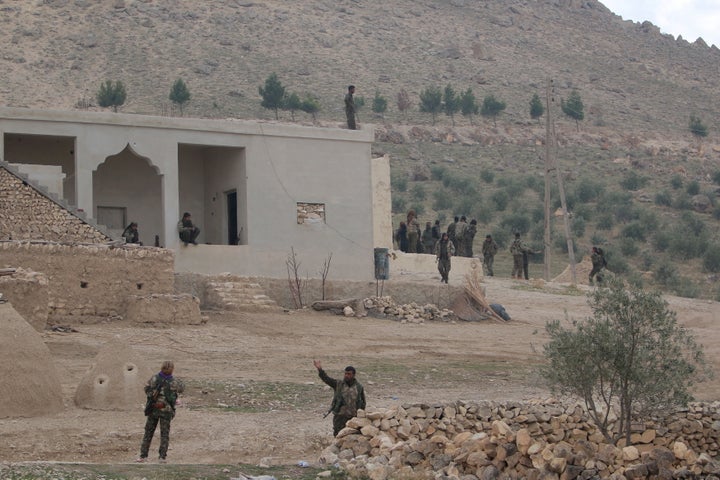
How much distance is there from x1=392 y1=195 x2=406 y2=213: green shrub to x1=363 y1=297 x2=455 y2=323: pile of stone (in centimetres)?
2999

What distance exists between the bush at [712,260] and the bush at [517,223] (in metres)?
8.33

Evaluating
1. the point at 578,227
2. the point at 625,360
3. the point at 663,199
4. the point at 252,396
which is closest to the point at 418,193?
the point at 578,227

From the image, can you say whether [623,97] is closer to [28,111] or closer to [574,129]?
[574,129]

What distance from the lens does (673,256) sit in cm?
5494

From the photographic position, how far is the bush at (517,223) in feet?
192

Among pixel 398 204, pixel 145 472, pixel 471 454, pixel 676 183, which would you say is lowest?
pixel 471 454

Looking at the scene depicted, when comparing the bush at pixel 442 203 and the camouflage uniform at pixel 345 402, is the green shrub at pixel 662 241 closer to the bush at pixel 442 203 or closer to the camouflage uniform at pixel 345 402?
the bush at pixel 442 203

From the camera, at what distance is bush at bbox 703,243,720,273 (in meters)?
52.5

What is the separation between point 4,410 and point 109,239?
34.5 feet

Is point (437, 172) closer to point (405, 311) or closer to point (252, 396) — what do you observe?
point (405, 311)

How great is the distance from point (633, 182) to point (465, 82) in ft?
79.1

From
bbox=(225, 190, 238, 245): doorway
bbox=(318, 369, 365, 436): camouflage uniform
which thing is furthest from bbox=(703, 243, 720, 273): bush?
bbox=(318, 369, 365, 436): camouflage uniform

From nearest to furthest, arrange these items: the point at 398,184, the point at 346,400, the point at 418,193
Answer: the point at 346,400, the point at 418,193, the point at 398,184

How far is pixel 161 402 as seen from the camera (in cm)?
1431
